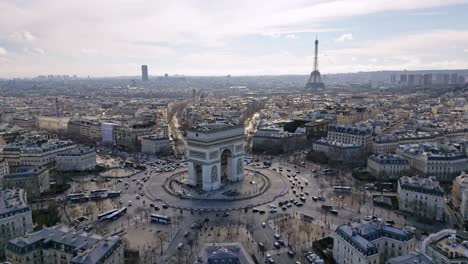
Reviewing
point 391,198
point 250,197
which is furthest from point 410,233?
point 250,197

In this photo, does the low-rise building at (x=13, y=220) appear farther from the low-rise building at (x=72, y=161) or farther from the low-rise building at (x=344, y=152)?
the low-rise building at (x=344, y=152)

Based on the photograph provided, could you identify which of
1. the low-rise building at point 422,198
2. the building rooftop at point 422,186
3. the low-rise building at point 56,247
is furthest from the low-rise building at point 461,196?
the low-rise building at point 56,247

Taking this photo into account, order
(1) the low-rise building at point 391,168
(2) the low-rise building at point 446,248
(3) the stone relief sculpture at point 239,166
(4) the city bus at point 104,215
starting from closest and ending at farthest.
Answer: (2) the low-rise building at point 446,248 < (4) the city bus at point 104,215 < (3) the stone relief sculpture at point 239,166 < (1) the low-rise building at point 391,168

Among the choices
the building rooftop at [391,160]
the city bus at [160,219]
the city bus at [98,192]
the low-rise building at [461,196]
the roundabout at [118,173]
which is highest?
the building rooftop at [391,160]

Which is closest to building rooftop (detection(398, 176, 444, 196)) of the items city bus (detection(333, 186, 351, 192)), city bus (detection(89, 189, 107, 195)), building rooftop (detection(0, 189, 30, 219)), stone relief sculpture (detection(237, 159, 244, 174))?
city bus (detection(333, 186, 351, 192))

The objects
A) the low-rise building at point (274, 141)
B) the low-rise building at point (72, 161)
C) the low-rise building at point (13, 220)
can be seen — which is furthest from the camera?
the low-rise building at point (274, 141)

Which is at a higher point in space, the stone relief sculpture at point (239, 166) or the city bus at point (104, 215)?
the stone relief sculpture at point (239, 166)

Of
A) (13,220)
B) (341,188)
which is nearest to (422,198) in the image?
(341,188)

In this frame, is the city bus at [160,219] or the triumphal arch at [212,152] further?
the triumphal arch at [212,152]

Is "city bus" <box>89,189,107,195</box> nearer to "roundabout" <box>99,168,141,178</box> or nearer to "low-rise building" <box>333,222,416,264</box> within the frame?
"roundabout" <box>99,168,141,178</box>
